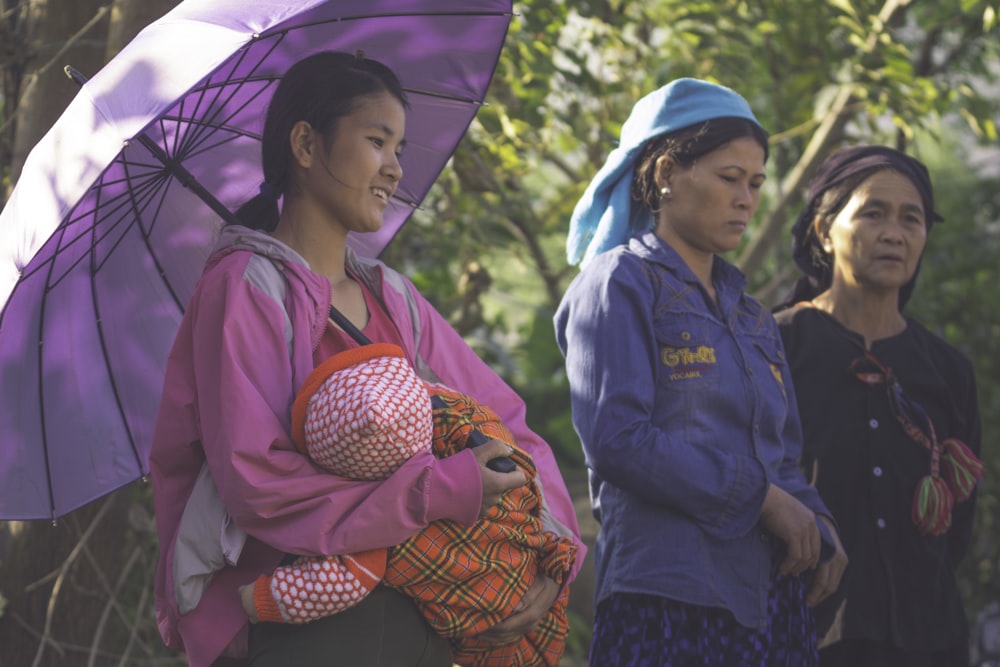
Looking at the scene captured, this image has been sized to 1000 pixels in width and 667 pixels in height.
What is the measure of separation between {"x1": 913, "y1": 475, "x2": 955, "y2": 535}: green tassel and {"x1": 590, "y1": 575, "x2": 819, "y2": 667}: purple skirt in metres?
0.67

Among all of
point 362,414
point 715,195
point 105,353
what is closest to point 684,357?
point 715,195

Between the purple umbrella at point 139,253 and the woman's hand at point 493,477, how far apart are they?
0.76 meters

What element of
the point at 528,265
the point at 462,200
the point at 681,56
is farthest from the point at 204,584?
the point at 681,56

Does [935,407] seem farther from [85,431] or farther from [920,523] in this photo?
[85,431]

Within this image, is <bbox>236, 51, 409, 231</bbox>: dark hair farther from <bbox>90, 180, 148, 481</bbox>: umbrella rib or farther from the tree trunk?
the tree trunk

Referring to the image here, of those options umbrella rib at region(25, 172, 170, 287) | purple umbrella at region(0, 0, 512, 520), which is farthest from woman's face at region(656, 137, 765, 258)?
umbrella rib at region(25, 172, 170, 287)

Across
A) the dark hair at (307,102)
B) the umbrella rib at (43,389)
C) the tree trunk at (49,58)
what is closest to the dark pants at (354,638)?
the umbrella rib at (43,389)

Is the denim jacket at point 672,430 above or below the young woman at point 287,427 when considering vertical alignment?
below

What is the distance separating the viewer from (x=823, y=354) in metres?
3.44

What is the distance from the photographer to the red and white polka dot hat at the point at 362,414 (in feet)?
6.69

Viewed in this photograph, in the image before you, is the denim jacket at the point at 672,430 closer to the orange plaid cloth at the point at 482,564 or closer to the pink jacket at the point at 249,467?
the orange plaid cloth at the point at 482,564

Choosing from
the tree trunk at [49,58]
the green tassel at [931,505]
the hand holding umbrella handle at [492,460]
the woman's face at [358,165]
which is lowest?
the green tassel at [931,505]

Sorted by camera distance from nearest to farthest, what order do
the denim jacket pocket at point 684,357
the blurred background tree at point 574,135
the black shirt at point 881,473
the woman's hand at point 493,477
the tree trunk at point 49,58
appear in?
the woman's hand at point 493,477 < the denim jacket pocket at point 684,357 < the black shirt at point 881,473 < the tree trunk at point 49,58 < the blurred background tree at point 574,135

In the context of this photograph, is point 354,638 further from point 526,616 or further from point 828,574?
point 828,574
